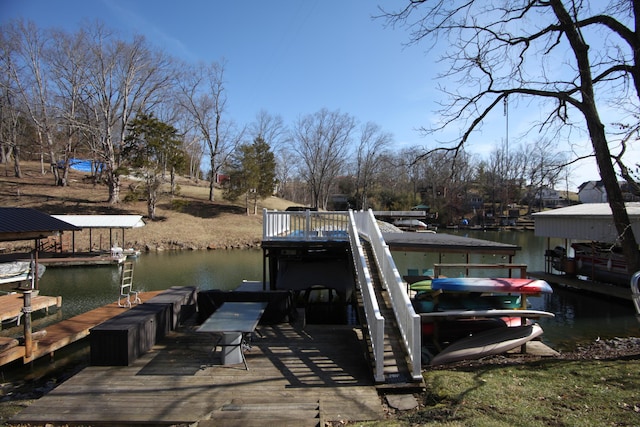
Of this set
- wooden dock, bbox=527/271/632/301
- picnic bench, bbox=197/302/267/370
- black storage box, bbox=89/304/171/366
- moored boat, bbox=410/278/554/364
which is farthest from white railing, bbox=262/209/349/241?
wooden dock, bbox=527/271/632/301

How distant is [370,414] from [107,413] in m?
3.23

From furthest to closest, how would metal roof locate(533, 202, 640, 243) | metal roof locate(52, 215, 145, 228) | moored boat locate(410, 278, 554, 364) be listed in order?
metal roof locate(52, 215, 145, 228) → metal roof locate(533, 202, 640, 243) → moored boat locate(410, 278, 554, 364)

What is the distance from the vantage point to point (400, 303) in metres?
6.59

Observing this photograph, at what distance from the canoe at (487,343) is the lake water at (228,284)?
2.20m

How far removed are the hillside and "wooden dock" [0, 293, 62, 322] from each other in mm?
14393

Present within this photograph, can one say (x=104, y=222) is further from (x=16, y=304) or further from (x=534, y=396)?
(x=534, y=396)

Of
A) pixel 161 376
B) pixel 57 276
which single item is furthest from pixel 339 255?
pixel 57 276

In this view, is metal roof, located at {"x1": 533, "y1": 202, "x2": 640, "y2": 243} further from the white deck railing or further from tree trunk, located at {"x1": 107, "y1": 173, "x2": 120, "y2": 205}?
tree trunk, located at {"x1": 107, "y1": 173, "x2": 120, "y2": 205}

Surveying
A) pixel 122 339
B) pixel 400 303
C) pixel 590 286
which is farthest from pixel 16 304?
pixel 590 286

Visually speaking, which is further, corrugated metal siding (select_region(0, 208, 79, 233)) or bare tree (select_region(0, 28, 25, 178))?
bare tree (select_region(0, 28, 25, 178))

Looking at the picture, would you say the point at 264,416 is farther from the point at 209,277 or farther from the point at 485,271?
the point at 485,271

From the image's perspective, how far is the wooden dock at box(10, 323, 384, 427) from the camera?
4.70m

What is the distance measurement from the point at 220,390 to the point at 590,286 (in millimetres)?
16830

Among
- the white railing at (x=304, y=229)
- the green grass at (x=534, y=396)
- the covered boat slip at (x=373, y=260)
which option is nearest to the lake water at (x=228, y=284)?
the covered boat slip at (x=373, y=260)
